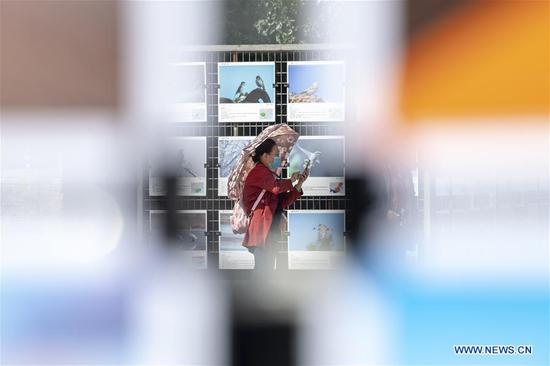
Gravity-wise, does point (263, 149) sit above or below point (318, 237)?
above

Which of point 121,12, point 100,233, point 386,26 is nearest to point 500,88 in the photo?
point 386,26

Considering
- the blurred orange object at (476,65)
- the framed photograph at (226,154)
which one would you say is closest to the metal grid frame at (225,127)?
the framed photograph at (226,154)

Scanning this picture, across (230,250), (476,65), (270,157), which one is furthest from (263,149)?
(476,65)

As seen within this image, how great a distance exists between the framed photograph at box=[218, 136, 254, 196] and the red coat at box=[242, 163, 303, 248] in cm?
9

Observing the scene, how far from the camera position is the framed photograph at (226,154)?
279 centimetres

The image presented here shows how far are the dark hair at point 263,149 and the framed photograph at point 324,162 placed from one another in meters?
0.12

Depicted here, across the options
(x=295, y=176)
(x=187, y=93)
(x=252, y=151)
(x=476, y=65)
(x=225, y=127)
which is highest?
(x=476, y=65)

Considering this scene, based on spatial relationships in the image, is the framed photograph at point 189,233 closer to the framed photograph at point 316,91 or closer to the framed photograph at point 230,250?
the framed photograph at point 230,250

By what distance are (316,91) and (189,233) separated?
85cm

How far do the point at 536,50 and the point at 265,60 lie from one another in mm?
1198

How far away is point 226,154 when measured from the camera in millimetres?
2795

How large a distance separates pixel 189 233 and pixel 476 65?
1472mm

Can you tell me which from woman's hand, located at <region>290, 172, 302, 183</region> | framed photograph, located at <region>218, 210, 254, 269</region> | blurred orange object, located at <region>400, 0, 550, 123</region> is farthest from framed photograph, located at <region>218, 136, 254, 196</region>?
blurred orange object, located at <region>400, 0, 550, 123</region>

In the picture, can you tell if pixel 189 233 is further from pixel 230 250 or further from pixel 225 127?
pixel 225 127
